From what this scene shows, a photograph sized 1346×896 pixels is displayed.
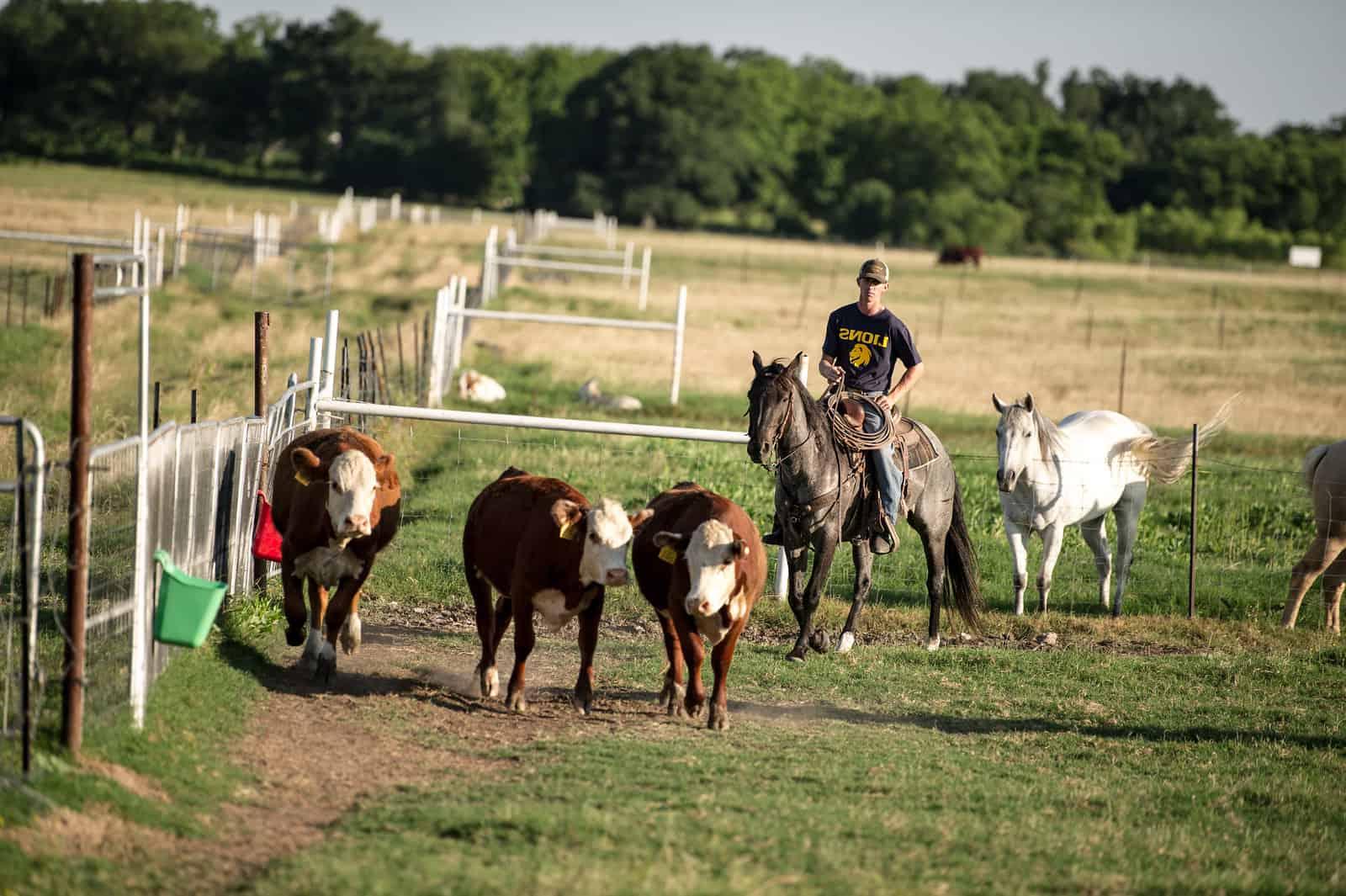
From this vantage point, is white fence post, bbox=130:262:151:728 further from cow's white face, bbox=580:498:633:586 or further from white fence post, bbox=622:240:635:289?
white fence post, bbox=622:240:635:289

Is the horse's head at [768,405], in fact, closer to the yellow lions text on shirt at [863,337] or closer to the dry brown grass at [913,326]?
A: the yellow lions text on shirt at [863,337]

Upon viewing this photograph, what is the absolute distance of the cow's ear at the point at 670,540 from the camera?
7879mm

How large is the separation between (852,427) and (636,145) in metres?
92.0

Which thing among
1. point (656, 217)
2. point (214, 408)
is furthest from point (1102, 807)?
point (656, 217)

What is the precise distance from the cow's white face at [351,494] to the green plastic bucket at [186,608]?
141 centimetres

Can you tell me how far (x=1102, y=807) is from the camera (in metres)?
7.04

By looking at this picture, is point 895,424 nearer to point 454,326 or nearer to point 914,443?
point 914,443

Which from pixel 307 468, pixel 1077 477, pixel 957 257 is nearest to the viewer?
pixel 307 468

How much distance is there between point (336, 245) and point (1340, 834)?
151 feet

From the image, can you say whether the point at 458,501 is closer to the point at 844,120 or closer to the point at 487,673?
the point at 487,673

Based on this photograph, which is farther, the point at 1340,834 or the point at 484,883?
the point at 1340,834

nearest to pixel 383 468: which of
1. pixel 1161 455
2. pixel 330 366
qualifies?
pixel 330 366

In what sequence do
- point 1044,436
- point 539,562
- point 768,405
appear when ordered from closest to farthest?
point 539,562 < point 768,405 < point 1044,436

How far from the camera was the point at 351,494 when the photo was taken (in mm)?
8203
